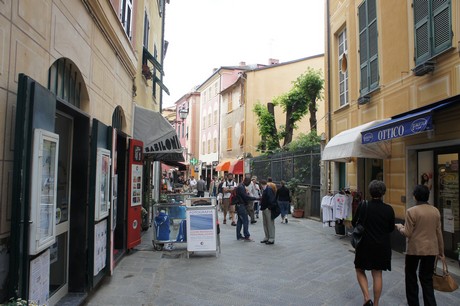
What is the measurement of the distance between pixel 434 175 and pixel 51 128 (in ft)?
23.4

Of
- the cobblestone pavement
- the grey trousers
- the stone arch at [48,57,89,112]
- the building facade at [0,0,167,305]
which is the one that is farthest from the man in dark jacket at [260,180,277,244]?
the stone arch at [48,57,89,112]

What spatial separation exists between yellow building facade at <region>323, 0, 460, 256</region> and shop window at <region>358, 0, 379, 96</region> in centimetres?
3

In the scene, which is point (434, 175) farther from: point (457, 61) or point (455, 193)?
point (457, 61)

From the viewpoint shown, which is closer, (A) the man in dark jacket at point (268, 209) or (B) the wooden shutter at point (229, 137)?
(A) the man in dark jacket at point (268, 209)

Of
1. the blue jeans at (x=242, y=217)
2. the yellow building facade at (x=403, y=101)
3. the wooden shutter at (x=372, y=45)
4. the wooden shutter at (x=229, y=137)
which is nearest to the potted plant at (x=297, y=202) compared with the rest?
the yellow building facade at (x=403, y=101)

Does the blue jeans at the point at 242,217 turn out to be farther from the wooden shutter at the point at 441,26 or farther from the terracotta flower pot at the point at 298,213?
the terracotta flower pot at the point at 298,213

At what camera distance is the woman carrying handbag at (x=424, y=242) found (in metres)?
4.51

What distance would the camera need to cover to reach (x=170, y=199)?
1167 centimetres

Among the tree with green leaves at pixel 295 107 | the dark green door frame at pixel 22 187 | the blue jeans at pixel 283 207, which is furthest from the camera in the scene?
the tree with green leaves at pixel 295 107

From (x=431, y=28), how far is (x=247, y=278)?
5.69m

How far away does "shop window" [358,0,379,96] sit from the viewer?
9.79m

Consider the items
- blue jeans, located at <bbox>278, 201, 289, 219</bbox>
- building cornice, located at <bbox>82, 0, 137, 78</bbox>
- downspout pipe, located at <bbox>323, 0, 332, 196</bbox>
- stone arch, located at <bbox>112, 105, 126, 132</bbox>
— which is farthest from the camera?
blue jeans, located at <bbox>278, 201, 289, 219</bbox>

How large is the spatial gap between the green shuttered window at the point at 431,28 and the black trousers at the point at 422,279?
4037 millimetres

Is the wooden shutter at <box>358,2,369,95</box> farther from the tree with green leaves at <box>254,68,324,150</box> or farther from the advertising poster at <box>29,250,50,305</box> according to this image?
the tree with green leaves at <box>254,68,324,150</box>
